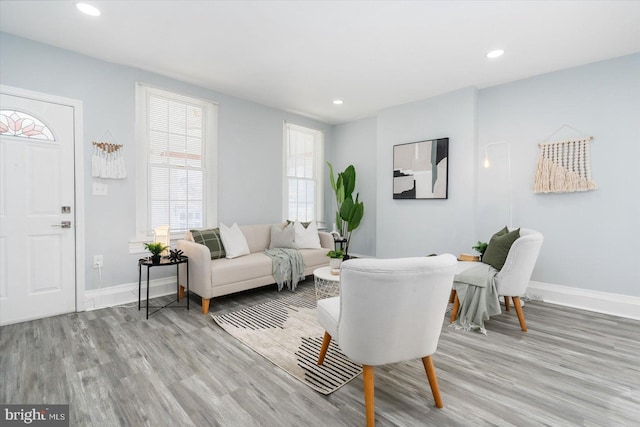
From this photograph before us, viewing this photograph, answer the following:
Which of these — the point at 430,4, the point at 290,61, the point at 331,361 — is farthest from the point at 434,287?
the point at 290,61

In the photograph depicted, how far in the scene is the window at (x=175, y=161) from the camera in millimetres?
3432

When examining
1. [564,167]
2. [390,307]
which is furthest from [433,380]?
[564,167]

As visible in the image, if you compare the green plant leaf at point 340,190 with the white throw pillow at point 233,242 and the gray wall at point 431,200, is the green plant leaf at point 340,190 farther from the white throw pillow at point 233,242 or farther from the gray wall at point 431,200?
the white throw pillow at point 233,242

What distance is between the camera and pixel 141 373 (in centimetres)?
192

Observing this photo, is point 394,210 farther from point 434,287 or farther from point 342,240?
point 434,287

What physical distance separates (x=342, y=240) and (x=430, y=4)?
3.28 meters

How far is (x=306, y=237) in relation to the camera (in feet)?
13.8

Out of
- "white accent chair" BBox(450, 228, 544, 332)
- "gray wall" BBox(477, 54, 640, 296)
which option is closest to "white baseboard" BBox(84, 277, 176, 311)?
"white accent chair" BBox(450, 228, 544, 332)

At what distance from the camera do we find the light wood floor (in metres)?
1.56

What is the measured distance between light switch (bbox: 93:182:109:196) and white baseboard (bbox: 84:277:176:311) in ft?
3.35

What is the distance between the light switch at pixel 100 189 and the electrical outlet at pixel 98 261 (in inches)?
26.1

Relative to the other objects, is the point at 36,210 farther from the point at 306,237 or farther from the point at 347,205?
the point at 347,205

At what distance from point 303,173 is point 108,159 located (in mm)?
2947

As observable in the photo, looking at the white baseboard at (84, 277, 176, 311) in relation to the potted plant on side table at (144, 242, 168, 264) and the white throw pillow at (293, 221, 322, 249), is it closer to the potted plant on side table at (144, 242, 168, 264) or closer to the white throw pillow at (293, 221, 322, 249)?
the potted plant on side table at (144, 242, 168, 264)
